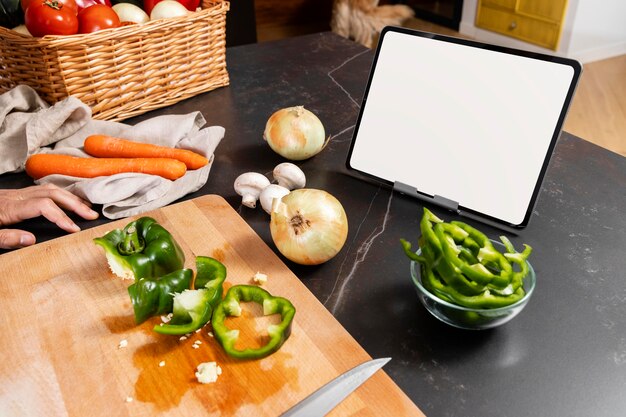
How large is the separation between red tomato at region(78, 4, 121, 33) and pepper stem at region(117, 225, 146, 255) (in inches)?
26.3

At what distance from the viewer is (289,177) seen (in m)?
1.10

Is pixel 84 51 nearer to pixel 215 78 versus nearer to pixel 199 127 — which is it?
pixel 199 127

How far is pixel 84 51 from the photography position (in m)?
1.27

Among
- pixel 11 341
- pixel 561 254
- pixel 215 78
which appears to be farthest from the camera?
pixel 215 78

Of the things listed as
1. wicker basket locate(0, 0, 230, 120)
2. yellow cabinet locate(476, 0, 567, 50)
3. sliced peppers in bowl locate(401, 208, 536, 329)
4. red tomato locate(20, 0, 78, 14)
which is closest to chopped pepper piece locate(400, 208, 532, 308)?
sliced peppers in bowl locate(401, 208, 536, 329)

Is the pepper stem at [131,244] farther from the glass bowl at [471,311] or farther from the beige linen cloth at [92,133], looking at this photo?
the glass bowl at [471,311]

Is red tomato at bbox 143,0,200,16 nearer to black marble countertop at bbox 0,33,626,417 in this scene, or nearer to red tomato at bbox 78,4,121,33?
red tomato at bbox 78,4,121,33

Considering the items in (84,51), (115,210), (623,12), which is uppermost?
(84,51)

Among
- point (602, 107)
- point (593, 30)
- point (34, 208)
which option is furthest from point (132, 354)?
point (593, 30)

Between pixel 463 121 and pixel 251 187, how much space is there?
0.42m

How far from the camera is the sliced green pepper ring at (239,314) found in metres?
0.76

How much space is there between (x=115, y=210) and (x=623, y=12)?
14.0 ft

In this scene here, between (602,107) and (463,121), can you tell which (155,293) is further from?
(602,107)

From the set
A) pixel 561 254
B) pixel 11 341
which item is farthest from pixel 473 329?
pixel 11 341
